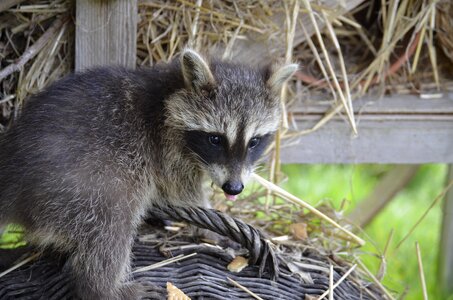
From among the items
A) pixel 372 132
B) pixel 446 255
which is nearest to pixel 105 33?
pixel 372 132

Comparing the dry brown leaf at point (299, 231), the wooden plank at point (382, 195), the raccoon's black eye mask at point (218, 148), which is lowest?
the wooden plank at point (382, 195)

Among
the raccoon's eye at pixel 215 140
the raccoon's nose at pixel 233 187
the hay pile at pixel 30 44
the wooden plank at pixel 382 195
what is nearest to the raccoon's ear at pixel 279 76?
the raccoon's eye at pixel 215 140

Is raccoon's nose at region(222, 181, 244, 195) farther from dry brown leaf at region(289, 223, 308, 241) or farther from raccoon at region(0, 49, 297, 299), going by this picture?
dry brown leaf at region(289, 223, 308, 241)

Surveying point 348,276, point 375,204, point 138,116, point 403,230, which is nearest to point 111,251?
point 138,116

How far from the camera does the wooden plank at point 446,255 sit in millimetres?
5254

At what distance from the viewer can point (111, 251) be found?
308 centimetres

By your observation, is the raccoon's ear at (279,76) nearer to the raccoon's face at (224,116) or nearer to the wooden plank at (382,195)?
the raccoon's face at (224,116)

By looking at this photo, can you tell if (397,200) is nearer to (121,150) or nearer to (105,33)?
(105,33)

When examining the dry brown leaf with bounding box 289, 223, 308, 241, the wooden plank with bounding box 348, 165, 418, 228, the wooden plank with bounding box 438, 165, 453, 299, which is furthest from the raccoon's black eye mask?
the wooden plank with bounding box 438, 165, 453, 299

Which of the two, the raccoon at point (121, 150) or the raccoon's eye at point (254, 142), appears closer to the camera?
the raccoon at point (121, 150)

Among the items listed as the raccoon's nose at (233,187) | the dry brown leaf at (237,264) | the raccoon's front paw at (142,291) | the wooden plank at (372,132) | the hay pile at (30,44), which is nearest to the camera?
the raccoon's front paw at (142,291)

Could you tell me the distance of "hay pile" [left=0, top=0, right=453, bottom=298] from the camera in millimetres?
3799

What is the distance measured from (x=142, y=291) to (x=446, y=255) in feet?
9.64

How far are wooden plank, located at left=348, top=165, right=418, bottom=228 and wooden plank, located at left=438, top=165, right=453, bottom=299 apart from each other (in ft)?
0.98
